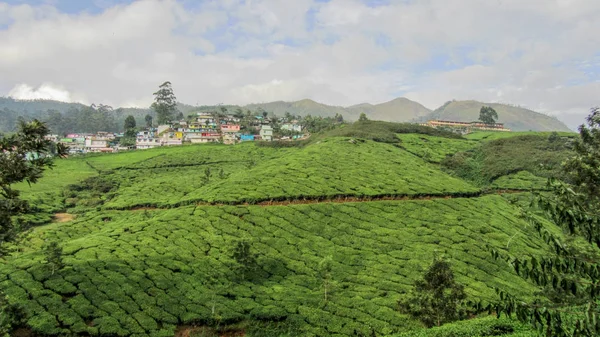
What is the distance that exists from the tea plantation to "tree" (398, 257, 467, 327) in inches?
39.7

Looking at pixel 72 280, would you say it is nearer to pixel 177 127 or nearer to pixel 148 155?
pixel 148 155

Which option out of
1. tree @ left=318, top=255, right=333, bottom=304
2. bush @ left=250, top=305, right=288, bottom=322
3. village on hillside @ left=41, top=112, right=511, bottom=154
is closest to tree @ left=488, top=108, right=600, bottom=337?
bush @ left=250, top=305, right=288, bottom=322

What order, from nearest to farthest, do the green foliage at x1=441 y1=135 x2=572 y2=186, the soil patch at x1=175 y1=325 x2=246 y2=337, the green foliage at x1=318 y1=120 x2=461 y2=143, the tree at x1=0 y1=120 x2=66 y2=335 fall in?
the tree at x1=0 y1=120 x2=66 y2=335 < the soil patch at x1=175 y1=325 x2=246 y2=337 < the green foliage at x1=441 y1=135 x2=572 y2=186 < the green foliage at x1=318 y1=120 x2=461 y2=143

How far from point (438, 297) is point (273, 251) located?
13.4m

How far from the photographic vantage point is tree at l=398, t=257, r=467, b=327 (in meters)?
18.4

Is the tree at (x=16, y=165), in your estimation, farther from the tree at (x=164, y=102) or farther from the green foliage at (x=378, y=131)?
the tree at (x=164, y=102)

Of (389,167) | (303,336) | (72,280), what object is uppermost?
(389,167)

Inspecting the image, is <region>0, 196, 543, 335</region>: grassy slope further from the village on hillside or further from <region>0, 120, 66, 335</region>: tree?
the village on hillside

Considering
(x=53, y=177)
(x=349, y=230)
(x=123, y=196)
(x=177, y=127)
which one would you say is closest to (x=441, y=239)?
(x=349, y=230)

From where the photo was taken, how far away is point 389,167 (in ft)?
164

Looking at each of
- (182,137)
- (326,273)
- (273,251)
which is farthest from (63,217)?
(182,137)

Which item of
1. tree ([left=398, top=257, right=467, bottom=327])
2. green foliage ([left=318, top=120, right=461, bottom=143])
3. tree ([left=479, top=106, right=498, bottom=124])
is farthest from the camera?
tree ([left=479, top=106, right=498, bottom=124])

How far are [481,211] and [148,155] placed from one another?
65.7 metres

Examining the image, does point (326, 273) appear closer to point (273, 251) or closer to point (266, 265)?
point (266, 265)
